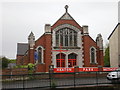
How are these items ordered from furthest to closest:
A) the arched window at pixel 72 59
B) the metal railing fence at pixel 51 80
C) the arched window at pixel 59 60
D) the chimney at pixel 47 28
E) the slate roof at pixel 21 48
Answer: the slate roof at pixel 21 48, the arched window at pixel 72 59, the arched window at pixel 59 60, the chimney at pixel 47 28, the metal railing fence at pixel 51 80

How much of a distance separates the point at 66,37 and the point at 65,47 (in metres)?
1.81

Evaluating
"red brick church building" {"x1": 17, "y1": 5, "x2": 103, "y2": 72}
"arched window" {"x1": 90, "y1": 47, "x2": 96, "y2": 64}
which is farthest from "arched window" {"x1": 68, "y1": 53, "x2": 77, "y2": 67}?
"arched window" {"x1": 90, "y1": 47, "x2": 96, "y2": 64}

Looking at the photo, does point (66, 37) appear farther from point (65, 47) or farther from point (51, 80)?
point (51, 80)

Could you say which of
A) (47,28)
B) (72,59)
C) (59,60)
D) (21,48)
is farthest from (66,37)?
(21,48)

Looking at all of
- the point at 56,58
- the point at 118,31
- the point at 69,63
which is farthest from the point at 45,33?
the point at 118,31

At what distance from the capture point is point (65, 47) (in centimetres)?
2948

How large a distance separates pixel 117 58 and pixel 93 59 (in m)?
7.00

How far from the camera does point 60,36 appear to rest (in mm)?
29750

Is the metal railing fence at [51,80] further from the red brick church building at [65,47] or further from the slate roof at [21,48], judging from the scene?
the slate roof at [21,48]

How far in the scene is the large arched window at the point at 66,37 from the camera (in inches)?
1168

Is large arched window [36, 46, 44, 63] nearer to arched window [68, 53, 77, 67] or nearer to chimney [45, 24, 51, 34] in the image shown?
chimney [45, 24, 51, 34]

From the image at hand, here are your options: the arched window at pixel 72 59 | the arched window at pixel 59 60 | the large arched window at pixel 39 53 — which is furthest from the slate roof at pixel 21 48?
the arched window at pixel 72 59

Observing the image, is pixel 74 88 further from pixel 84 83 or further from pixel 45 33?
pixel 45 33

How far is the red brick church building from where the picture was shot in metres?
28.7
